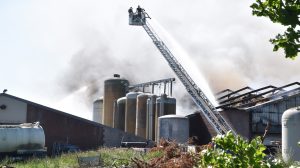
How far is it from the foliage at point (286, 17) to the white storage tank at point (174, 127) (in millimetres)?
38324

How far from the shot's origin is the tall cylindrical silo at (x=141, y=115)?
50.0 m

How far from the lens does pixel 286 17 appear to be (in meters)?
4.75

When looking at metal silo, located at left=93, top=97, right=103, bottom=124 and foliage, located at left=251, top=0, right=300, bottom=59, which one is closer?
foliage, located at left=251, top=0, right=300, bottom=59

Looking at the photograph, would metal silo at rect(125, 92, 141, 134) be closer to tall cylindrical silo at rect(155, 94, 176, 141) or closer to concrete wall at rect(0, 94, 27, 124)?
tall cylindrical silo at rect(155, 94, 176, 141)

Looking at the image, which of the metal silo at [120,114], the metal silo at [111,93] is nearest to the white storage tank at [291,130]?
the metal silo at [120,114]

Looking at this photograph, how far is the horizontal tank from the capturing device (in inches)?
1171

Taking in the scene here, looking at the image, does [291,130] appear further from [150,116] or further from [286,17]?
[150,116]

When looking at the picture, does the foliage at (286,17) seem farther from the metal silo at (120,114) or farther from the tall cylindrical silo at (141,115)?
the metal silo at (120,114)

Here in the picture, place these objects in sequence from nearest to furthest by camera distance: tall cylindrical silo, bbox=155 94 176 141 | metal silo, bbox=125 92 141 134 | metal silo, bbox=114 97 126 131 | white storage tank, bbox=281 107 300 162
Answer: white storage tank, bbox=281 107 300 162
tall cylindrical silo, bbox=155 94 176 141
metal silo, bbox=125 92 141 134
metal silo, bbox=114 97 126 131

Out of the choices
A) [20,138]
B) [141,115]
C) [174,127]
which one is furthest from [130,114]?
[20,138]

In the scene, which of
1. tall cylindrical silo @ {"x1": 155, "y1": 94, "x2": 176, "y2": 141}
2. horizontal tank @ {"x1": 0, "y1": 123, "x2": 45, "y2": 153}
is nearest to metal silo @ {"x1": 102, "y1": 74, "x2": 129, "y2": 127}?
tall cylindrical silo @ {"x1": 155, "y1": 94, "x2": 176, "y2": 141}

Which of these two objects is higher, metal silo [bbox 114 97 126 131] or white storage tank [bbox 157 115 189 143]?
metal silo [bbox 114 97 126 131]

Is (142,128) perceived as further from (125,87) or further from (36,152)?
(36,152)

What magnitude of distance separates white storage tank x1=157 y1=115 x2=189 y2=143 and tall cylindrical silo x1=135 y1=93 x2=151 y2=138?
21.0ft
